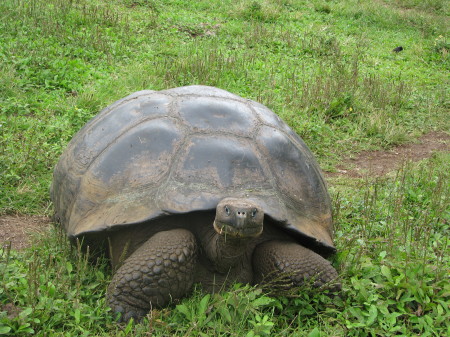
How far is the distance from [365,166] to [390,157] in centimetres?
38

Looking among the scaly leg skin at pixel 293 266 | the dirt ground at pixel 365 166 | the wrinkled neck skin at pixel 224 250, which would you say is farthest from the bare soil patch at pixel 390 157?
the wrinkled neck skin at pixel 224 250

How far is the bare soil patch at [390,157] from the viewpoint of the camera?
4613mm

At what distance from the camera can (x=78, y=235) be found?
2607 millimetres

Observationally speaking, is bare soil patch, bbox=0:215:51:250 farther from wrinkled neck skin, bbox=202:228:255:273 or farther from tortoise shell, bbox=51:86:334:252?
wrinkled neck skin, bbox=202:228:255:273

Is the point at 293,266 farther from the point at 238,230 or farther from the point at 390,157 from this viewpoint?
the point at 390,157

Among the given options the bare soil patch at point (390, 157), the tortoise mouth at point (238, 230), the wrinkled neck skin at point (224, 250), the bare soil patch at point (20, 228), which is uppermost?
the tortoise mouth at point (238, 230)

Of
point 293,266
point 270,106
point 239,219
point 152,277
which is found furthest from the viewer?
point 270,106

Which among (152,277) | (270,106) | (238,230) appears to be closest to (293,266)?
(238,230)

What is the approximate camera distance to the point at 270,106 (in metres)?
5.38

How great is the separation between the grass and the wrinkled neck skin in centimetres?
14

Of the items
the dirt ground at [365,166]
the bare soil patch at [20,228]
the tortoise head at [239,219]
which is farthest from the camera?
the dirt ground at [365,166]

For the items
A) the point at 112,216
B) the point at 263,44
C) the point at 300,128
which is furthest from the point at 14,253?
the point at 263,44

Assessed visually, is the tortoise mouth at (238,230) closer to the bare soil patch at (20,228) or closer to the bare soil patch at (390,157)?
the bare soil patch at (20,228)

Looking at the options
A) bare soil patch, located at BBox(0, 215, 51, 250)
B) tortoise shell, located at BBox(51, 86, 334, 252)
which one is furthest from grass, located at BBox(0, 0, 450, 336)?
tortoise shell, located at BBox(51, 86, 334, 252)
